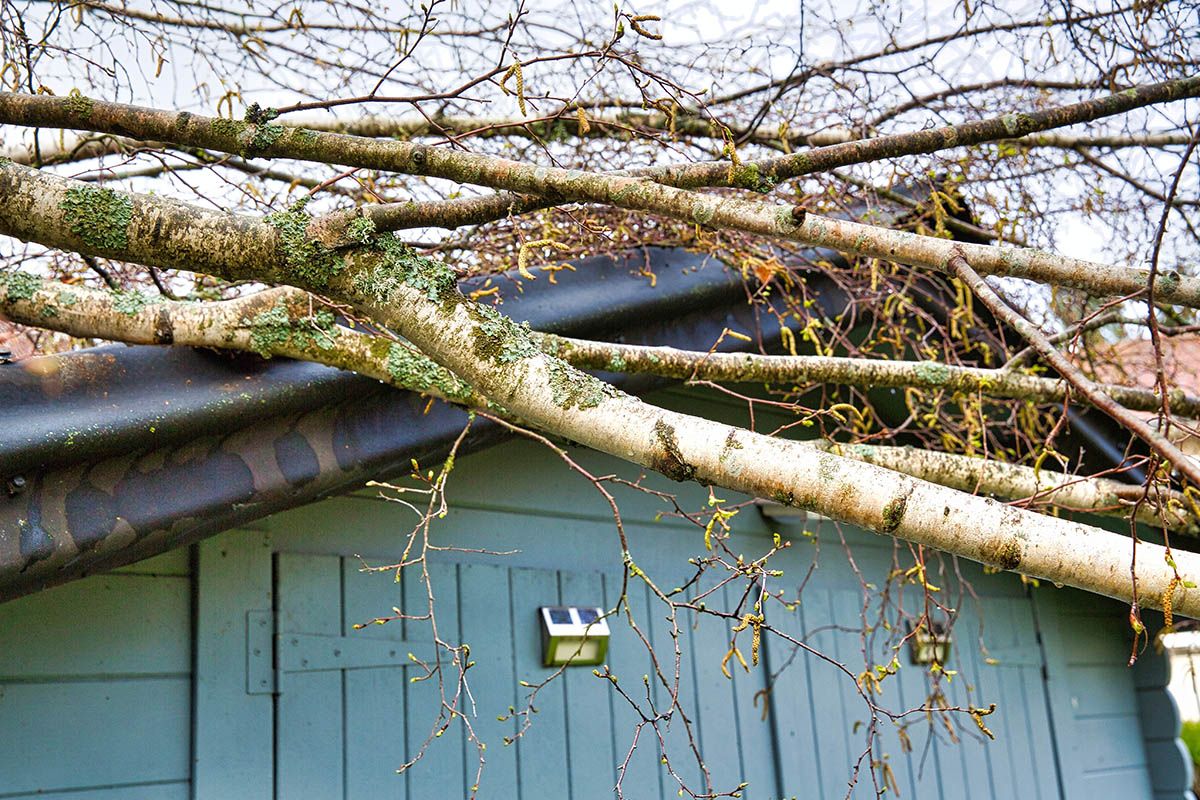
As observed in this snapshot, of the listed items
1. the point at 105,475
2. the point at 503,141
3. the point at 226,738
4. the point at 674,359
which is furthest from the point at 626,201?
the point at 503,141

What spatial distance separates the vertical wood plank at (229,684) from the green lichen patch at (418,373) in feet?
2.41

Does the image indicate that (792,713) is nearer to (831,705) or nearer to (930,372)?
(831,705)

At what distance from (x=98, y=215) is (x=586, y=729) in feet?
6.87

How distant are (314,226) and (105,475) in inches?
29.5

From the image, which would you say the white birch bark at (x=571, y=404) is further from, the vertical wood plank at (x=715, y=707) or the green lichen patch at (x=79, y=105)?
the vertical wood plank at (x=715, y=707)

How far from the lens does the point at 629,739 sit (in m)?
2.98

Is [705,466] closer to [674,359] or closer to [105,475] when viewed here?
[674,359]

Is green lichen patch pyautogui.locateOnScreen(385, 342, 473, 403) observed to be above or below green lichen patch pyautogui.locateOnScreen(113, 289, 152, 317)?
below

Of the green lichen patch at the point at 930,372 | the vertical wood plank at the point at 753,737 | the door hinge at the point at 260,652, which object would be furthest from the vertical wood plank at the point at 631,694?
the green lichen patch at the point at 930,372

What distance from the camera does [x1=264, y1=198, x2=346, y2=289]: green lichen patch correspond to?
1.52 m

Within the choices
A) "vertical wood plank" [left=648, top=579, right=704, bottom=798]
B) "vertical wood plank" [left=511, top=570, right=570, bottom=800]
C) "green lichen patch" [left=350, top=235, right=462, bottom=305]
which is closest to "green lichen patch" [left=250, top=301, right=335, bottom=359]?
"green lichen patch" [left=350, top=235, right=462, bottom=305]

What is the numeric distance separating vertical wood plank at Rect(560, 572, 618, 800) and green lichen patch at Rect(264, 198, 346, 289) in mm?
1699

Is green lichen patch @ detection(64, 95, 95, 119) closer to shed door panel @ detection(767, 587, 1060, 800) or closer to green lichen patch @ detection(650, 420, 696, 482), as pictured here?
green lichen patch @ detection(650, 420, 696, 482)

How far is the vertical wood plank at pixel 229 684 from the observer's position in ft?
7.30
